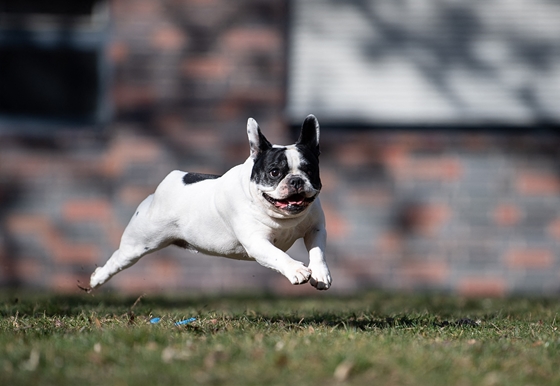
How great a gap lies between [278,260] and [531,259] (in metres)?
6.45

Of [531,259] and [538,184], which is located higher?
[538,184]

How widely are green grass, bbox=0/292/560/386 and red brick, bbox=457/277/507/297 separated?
4416 mm

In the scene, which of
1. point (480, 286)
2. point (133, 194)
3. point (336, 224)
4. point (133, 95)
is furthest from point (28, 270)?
point (480, 286)

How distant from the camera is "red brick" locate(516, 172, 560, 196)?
37.2 ft

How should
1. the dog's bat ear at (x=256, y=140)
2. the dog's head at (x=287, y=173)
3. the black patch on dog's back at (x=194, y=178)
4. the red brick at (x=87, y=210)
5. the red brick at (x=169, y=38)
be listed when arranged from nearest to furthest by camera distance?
1. the dog's head at (x=287, y=173)
2. the dog's bat ear at (x=256, y=140)
3. the black patch on dog's back at (x=194, y=178)
4. the red brick at (x=169, y=38)
5. the red brick at (x=87, y=210)

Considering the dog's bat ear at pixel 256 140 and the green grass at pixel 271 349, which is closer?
the green grass at pixel 271 349

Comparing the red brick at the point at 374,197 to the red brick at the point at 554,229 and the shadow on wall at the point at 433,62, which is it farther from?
the red brick at the point at 554,229

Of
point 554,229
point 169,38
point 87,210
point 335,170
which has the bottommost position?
point 554,229

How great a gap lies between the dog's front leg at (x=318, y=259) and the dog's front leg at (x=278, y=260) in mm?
121

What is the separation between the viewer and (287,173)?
5852 millimetres

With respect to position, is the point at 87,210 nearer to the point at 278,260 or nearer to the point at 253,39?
the point at 253,39

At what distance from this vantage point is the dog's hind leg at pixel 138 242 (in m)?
6.70

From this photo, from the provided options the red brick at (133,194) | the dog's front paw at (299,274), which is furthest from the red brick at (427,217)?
the dog's front paw at (299,274)

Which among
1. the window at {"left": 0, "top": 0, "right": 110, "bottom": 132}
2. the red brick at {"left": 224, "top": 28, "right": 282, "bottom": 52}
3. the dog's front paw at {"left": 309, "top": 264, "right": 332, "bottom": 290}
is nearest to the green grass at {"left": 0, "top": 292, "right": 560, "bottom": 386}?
the dog's front paw at {"left": 309, "top": 264, "right": 332, "bottom": 290}
